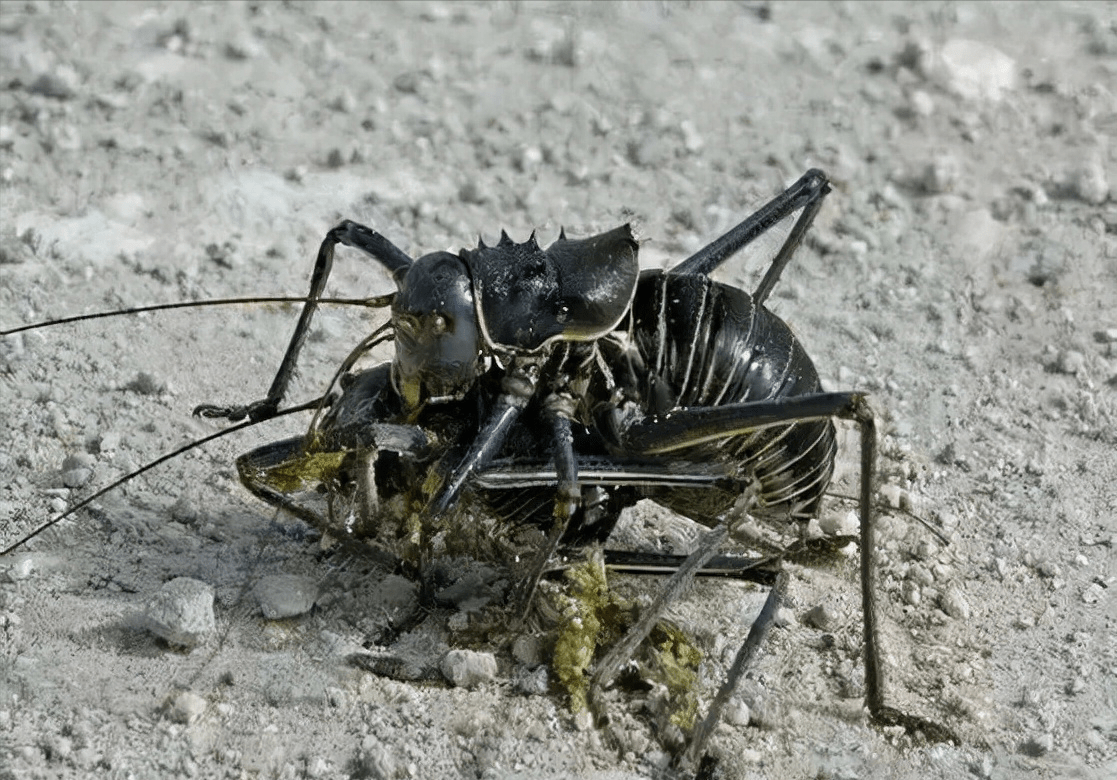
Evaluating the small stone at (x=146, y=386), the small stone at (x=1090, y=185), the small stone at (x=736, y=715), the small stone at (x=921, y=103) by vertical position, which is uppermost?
the small stone at (x=921, y=103)

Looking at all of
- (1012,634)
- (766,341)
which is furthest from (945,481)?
(766,341)

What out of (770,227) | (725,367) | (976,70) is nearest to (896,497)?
(770,227)

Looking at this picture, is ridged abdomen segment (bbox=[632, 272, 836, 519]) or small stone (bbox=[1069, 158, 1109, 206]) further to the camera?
small stone (bbox=[1069, 158, 1109, 206])

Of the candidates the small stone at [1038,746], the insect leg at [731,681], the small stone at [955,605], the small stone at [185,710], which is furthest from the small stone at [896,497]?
the small stone at [185,710]

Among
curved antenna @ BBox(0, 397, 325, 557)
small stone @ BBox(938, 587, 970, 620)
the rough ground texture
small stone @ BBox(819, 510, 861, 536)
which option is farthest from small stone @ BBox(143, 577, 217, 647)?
small stone @ BBox(938, 587, 970, 620)

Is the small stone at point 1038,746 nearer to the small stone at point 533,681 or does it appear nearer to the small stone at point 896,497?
the small stone at point 896,497

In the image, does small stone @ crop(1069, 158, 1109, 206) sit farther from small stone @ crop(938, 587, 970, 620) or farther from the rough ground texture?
small stone @ crop(938, 587, 970, 620)
